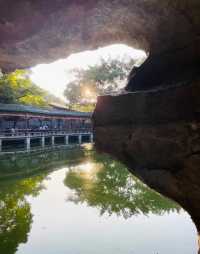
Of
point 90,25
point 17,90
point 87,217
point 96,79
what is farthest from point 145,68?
point 96,79

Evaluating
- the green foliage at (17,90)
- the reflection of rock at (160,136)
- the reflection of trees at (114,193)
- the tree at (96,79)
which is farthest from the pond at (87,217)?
the tree at (96,79)

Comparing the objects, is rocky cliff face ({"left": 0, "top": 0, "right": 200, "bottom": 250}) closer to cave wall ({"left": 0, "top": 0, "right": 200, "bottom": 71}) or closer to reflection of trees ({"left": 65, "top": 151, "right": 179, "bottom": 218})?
cave wall ({"left": 0, "top": 0, "right": 200, "bottom": 71})

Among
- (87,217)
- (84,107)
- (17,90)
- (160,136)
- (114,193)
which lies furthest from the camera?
(84,107)

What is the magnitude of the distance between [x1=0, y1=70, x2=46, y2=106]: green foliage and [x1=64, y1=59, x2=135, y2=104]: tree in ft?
43.4

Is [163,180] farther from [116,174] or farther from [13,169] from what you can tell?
[13,169]

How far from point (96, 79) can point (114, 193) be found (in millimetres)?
36006

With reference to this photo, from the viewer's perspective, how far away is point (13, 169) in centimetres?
1667

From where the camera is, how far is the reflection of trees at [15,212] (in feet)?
23.0

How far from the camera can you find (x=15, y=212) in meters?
9.32

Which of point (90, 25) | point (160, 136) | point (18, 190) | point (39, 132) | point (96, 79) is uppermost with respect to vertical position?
point (96, 79)

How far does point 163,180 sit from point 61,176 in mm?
12931

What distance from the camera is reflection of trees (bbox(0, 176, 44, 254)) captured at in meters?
7.02

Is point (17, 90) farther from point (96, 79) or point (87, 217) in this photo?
point (87, 217)

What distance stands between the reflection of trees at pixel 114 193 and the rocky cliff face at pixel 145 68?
608cm
